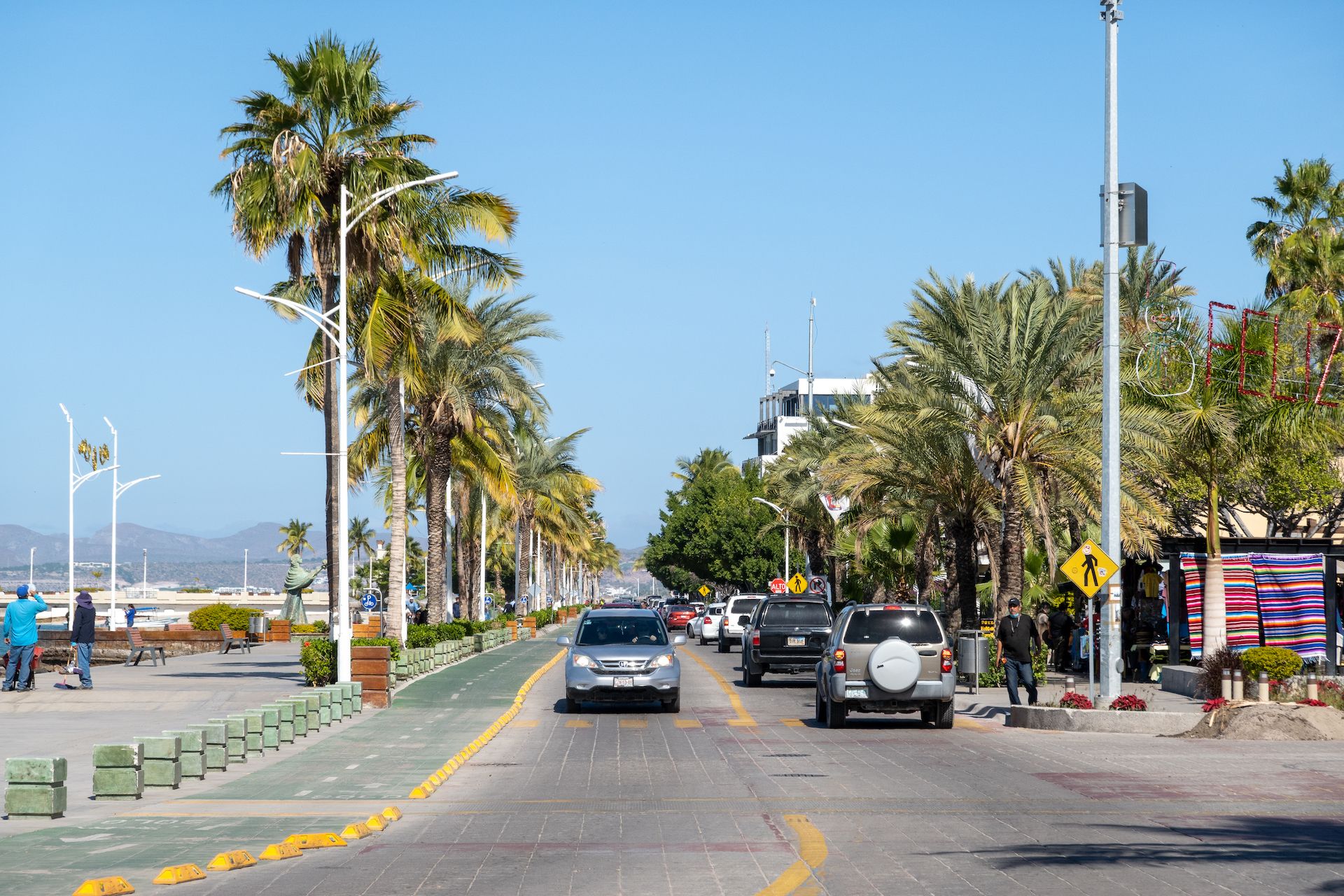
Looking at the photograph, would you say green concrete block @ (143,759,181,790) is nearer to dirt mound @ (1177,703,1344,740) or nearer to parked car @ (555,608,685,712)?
parked car @ (555,608,685,712)

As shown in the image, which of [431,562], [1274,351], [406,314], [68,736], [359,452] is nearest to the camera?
[68,736]

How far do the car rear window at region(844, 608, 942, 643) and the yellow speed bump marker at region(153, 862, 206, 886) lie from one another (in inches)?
537

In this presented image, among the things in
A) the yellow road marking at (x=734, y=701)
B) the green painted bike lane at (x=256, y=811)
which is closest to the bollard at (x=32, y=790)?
the green painted bike lane at (x=256, y=811)

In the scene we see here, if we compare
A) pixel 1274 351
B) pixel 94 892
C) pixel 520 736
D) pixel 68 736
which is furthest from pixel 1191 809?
pixel 1274 351

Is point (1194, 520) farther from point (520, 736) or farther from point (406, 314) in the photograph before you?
point (520, 736)

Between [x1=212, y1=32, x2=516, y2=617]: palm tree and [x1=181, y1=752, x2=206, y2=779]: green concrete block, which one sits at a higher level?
[x1=212, y1=32, x2=516, y2=617]: palm tree

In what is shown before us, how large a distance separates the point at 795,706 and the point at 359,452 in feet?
60.6

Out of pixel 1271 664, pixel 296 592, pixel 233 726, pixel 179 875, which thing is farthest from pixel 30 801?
pixel 296 592

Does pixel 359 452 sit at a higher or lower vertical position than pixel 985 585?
higher

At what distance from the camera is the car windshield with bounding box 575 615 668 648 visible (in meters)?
25.6

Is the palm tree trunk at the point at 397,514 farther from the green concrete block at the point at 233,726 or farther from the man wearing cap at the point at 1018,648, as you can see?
the green concrete block at the point at 233,726

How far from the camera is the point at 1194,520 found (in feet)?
138

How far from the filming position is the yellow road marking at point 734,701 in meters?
23.2

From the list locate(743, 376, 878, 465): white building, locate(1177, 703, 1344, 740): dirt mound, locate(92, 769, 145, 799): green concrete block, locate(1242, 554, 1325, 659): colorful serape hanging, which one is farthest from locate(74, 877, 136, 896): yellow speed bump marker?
locate(743, 376, 878, 465): white building
